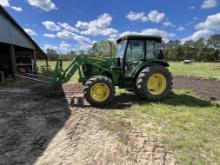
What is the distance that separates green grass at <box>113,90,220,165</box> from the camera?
4.27 m

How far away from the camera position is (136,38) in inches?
327

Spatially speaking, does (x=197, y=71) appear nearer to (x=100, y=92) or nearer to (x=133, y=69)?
(x=133, y=69)

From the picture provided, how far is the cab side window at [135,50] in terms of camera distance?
831 cm

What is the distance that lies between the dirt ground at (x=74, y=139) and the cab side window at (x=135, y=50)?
217 centimetres

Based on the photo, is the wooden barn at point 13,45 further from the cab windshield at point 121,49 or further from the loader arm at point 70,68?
the cab windshield at point 121,49

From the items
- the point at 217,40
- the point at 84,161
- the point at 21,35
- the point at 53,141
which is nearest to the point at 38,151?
the point at 53,141

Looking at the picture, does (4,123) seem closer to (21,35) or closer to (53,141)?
(53,141)

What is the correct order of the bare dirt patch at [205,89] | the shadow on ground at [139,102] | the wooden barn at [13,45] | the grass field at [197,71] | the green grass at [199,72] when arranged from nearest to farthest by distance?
the shadow on ground at [139,102], the bare dirt patch at [205,89], the wooden barn at [13,45], the grass field at [197,71], the green grass at [199,72]

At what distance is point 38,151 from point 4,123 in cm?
195

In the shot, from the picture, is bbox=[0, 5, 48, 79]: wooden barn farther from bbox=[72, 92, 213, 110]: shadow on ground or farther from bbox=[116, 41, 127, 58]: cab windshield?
bbox=[72, 92, 213, 110]: shadow on ground

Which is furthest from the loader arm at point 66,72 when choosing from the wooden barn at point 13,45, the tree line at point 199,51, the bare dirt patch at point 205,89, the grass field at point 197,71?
the tree line at point 199,51

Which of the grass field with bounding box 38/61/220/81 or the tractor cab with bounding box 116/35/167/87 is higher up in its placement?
the tractor cab with bounding box 116/35/167/87

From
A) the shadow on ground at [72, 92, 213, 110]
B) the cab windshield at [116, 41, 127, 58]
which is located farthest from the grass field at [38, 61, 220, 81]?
the shadow on ground at [72, 92, 213, 110]

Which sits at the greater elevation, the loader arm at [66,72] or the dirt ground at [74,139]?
the loader arm at [66,72]
